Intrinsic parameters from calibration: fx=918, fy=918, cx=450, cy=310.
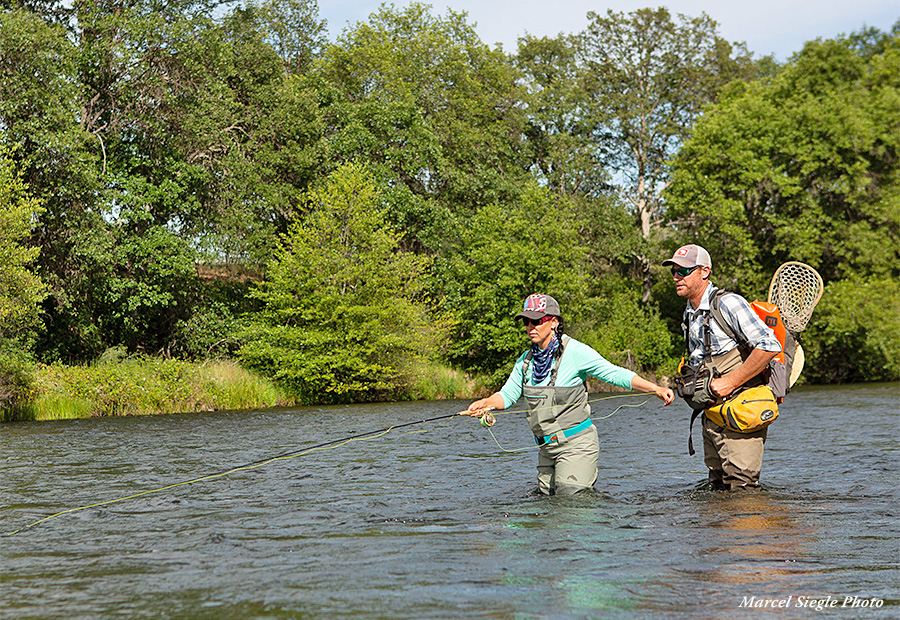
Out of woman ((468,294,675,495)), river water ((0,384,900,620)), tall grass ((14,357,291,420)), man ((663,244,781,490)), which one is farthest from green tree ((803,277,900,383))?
woman ((468,294,675,495))

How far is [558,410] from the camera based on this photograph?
8031 millimetres

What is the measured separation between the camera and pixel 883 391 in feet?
97.3

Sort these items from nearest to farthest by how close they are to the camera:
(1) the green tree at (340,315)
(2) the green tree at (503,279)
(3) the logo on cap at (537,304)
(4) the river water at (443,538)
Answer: (4) the river water at (443,538) → (3) the logo on cap at (537,304) → (1) the green tree at (340,315) → (2) the green tree at (503,279)

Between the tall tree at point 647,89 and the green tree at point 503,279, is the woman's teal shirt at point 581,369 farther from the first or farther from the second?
the tall tree at point 647,89

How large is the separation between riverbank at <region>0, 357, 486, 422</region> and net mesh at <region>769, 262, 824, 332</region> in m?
19.8

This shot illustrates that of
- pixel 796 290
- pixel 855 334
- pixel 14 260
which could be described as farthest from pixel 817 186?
pixel 796 290

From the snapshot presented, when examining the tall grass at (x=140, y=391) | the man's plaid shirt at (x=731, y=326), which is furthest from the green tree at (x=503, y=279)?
the man's plaid shirt at (x=731, y=326)

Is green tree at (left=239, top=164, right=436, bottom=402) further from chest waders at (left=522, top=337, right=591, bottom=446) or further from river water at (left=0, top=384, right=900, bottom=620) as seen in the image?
chest waders at (left=522, top=337, right=591, bottom=446)

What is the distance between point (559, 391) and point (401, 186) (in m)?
34.7

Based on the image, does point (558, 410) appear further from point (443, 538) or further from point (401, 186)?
point (401, 186)

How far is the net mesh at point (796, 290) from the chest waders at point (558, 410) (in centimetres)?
329

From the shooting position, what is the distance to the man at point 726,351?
7.71 meters

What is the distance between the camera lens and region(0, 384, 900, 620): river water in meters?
5.24

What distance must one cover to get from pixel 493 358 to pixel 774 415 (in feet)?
95.9
